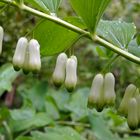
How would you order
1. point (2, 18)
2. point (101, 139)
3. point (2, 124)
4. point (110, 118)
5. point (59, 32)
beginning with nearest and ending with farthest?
point (59, 32) < point (101, 139) < point (2, 124) < point (110, 118) < point (2, 18)

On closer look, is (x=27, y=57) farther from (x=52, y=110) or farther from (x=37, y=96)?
(x=37, y=96)

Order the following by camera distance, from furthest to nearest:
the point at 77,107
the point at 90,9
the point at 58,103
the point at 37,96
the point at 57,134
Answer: the point at 37,96 < the point at 58,103 < the point at 77,107 < the point at 57,134 < the point at 90,9

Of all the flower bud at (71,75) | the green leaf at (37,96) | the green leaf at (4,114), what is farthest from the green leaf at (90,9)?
the green leaf at (37,96)

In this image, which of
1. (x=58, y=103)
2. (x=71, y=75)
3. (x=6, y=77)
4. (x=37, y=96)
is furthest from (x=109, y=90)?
(x=37, y=96)

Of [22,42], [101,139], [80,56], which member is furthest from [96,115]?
[80,56]

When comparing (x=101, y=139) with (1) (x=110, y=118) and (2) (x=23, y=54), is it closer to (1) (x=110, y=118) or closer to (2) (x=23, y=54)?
(1) (x=110, y=118)

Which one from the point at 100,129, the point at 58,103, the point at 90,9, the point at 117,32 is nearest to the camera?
the point at 90,9
